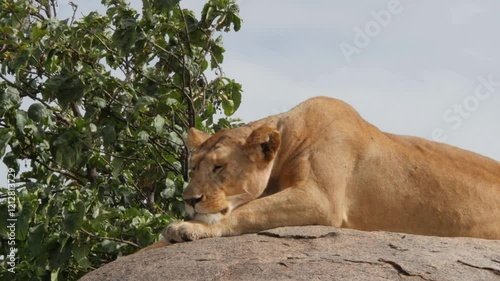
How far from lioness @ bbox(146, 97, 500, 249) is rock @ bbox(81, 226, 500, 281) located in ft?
0.63

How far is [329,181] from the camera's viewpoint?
6055 mm

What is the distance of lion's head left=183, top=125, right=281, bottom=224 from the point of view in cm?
590

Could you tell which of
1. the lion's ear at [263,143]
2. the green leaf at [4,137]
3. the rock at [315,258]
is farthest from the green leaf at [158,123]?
the rock at [315,258]

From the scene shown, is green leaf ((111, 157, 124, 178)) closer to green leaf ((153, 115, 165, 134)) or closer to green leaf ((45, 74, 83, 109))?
green leaf ((153, 115, 165, 134))

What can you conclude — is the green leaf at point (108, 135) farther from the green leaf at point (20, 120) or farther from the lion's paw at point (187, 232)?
the lion's paw at point (187, 232)

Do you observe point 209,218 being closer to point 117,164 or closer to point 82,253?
point 82,253

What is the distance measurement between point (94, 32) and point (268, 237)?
3837 mm

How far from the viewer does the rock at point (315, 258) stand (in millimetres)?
5199

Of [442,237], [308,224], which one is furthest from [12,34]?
[442,237]

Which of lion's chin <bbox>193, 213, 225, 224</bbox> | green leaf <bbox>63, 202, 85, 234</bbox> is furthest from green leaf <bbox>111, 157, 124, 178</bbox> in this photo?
lion's chin <bbox>193, 213, 225, 224</bbox>

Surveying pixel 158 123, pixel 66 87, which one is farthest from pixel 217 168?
pixel 66 87

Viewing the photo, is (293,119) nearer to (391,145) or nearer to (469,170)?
(391,145)

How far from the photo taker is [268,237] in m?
5.67

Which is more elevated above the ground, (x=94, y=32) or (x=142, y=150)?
(x=94, y=32)
